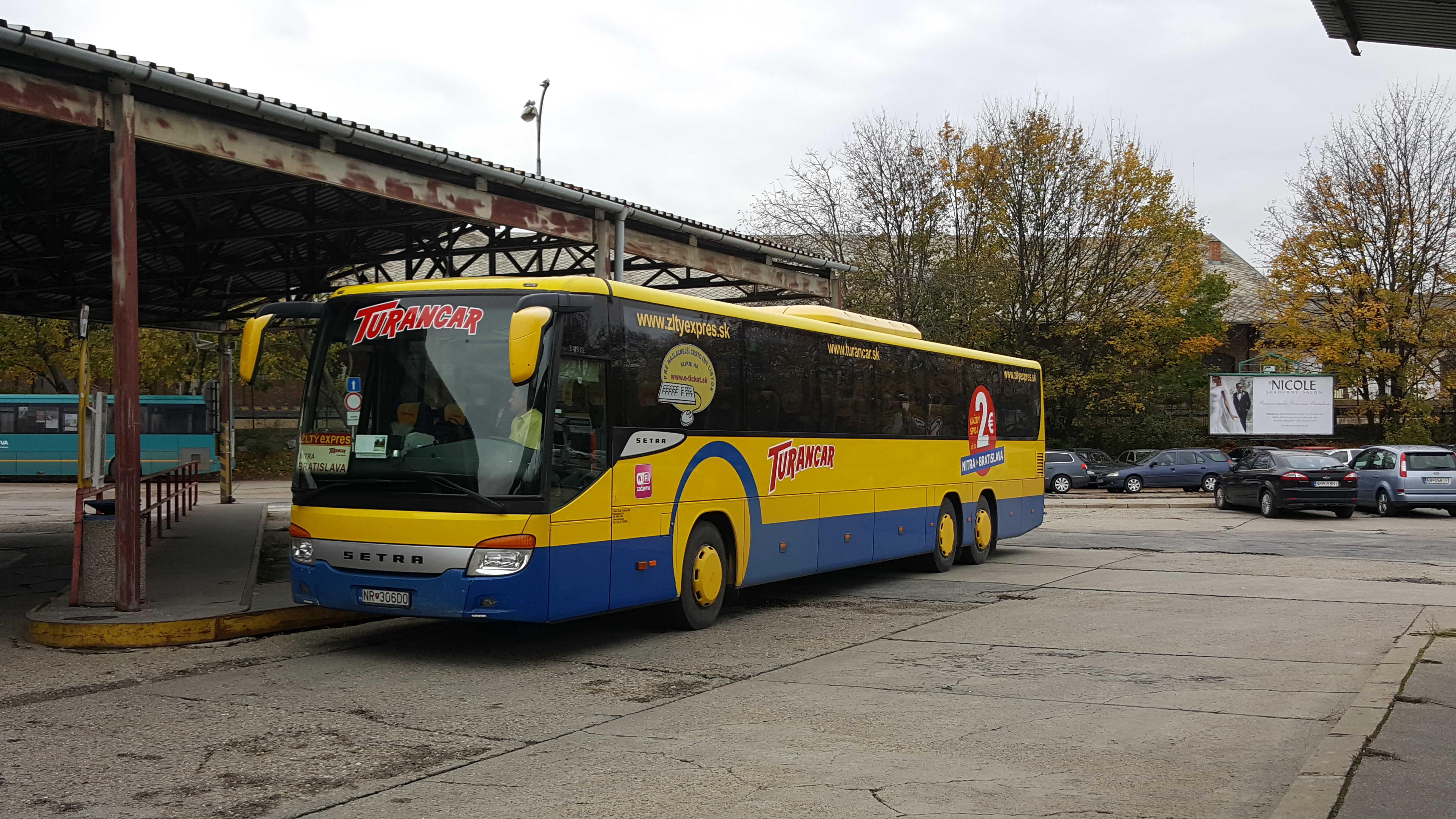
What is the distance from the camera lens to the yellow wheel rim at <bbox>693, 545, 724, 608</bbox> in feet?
36.5

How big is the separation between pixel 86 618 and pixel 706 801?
7182mm

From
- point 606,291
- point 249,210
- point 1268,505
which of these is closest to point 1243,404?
point 1268,505

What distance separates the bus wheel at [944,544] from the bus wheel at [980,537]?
0.41 meters

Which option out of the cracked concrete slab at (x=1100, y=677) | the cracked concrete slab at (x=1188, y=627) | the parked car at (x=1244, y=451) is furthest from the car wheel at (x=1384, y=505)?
the cracked concrete slab at (x=1100, y=677)

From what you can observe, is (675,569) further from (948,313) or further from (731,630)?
(948,313)

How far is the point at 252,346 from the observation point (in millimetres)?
9922

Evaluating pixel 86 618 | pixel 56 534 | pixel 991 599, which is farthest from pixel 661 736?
pixel 56 534

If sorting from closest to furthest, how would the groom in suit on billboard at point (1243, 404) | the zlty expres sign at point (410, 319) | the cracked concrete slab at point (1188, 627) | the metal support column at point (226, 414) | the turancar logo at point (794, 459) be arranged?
the zlty expres sign at point (410, 319), the cracked concrete slab at point (1188, 627), the turancar logo at point (794, 459), the metal support column at point (226, 414), the groom in suit on billboard at point (1243, 404)

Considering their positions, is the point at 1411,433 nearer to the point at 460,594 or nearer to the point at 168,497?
the point at 168,497

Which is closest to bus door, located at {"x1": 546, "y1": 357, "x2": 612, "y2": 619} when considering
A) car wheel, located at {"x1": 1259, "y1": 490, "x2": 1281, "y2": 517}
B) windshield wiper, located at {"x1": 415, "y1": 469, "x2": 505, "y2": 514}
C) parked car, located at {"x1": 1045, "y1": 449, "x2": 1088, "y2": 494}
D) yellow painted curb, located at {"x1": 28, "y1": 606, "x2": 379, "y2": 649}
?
windshield wiper, located at {"x1": 415, "y1": 469, "x2": 505, "y2": 514}

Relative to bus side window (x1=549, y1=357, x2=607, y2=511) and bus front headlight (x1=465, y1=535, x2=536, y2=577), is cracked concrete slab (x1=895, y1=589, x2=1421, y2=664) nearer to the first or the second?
bus side window (x1=549, y1=357, x2=607, y2=511)

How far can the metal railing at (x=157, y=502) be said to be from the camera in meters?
11.0

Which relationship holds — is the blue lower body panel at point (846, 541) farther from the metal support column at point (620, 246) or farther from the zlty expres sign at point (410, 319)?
the zlty expres sign at point (410, 319)

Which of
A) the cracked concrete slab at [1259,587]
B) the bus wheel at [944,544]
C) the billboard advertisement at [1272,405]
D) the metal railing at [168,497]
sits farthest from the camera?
the billboard advertisement at [1272,405]
